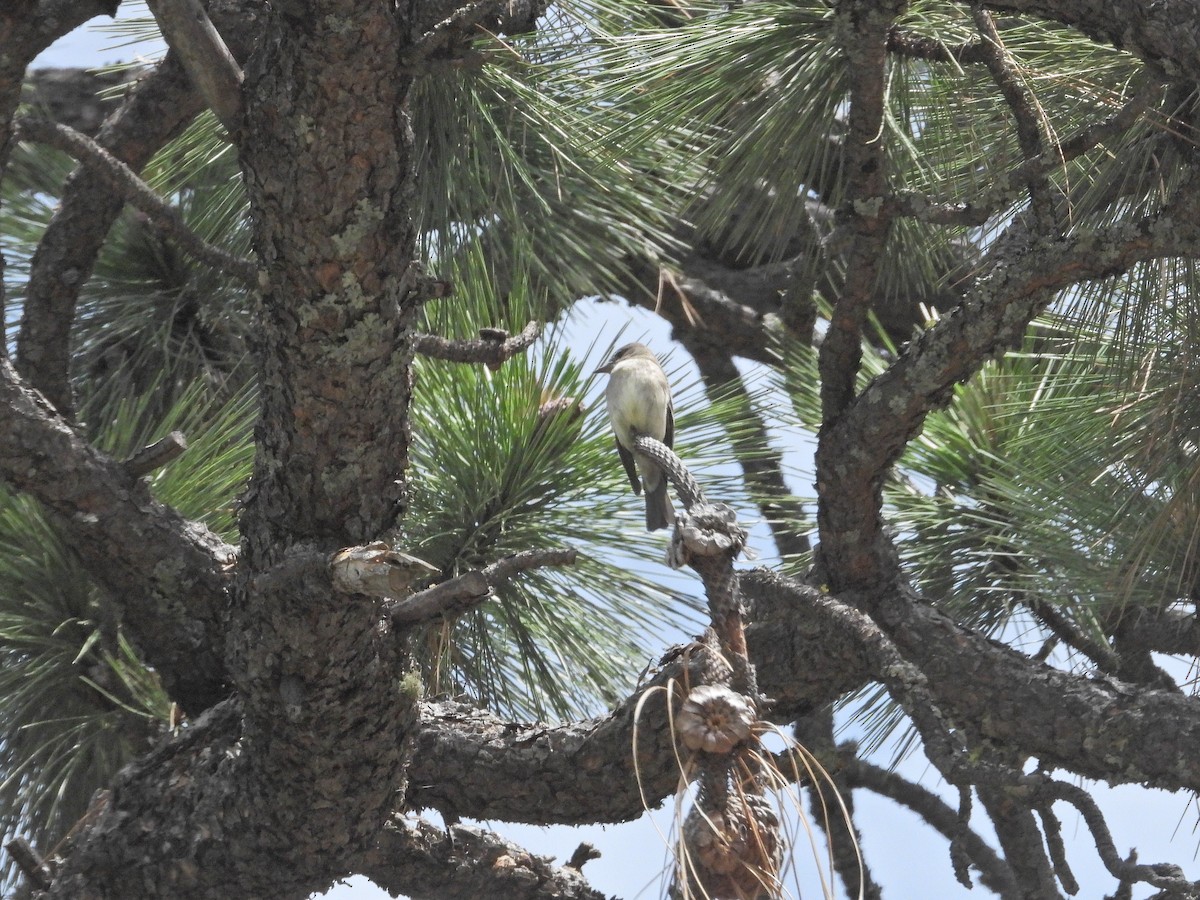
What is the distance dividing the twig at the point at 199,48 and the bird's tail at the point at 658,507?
3.15ft

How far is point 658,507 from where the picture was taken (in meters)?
1.98

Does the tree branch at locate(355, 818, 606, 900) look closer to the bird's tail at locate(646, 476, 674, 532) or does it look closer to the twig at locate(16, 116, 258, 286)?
the bird's tail at locate(646, 476, 674, 532)

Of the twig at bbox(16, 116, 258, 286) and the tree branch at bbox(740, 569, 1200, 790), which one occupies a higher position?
the twig at bbox(16, 116, 258, 286)

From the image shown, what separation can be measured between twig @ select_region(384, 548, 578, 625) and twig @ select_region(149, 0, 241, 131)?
474mm

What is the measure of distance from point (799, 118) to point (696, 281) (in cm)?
148

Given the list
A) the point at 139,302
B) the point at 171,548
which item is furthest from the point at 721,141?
the point at 139,302

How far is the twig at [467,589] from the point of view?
103 centimetres

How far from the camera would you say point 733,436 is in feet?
7.32

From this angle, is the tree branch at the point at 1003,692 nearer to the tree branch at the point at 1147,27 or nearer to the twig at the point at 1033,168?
the twig at the point at 1033,168

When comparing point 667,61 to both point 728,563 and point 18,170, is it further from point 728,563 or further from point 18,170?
point 18,170

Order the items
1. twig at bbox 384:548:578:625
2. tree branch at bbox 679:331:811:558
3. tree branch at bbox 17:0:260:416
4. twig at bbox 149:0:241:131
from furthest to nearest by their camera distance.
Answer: tree branch at bbox 679:331:811:558 → tree branch at bbox 17:0:260:416 → twig at bbox 149:0:241:131 → twig at bbox 384:548:578:625

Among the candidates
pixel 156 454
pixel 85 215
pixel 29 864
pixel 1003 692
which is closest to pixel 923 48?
pixel 1003 692

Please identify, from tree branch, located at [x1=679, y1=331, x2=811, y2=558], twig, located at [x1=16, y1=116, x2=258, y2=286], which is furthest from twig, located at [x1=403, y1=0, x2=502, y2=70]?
tree branch, located at [x1=679, y1=331, x2=811, y2=558]

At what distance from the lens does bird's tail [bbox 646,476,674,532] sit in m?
1.95
